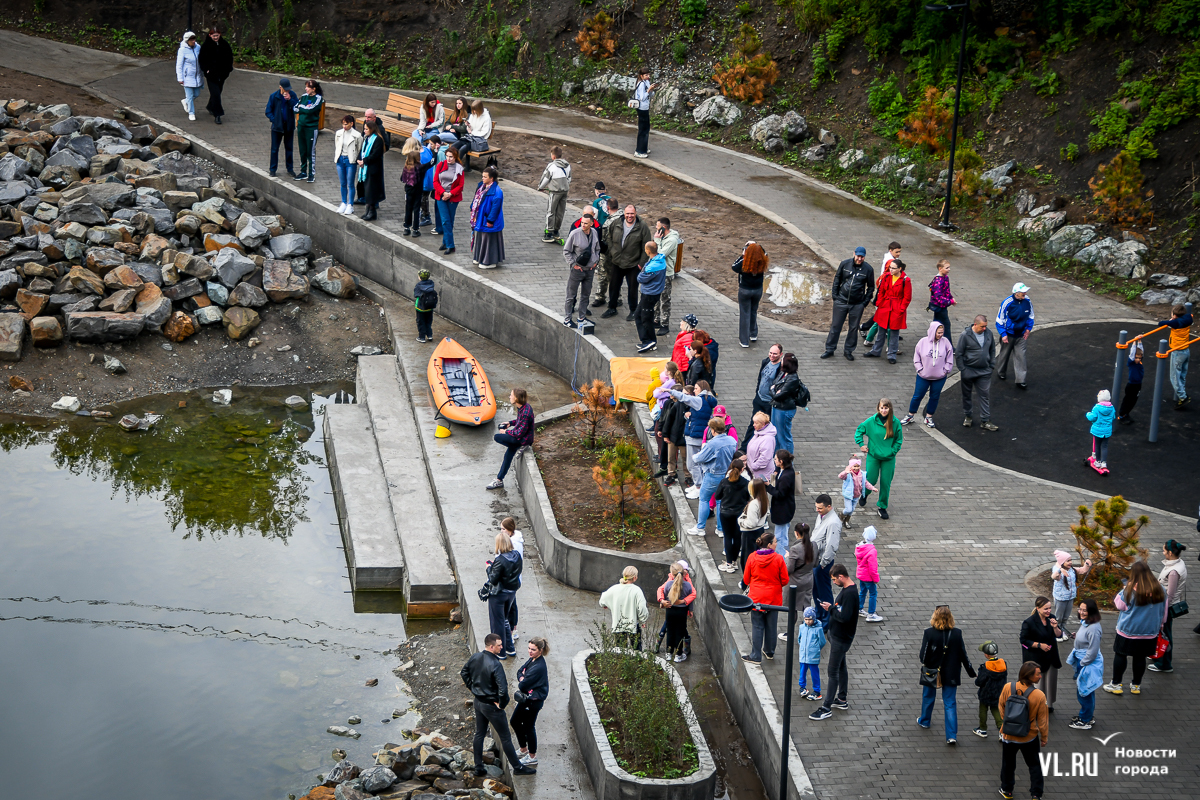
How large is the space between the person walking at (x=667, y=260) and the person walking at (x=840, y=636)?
25.4ft

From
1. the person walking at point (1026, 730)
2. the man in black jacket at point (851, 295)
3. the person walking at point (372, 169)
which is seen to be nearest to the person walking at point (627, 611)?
the person walking at point (1026, 730)

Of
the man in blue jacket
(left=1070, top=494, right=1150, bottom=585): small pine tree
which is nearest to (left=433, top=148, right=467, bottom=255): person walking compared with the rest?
the man in blue jacket

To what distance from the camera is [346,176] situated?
2280 centimetres

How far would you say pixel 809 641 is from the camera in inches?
452

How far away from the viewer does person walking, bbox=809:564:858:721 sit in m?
11.2

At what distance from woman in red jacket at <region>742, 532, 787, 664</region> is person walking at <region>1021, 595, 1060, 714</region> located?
2355 millimetres

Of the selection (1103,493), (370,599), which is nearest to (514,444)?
(370,599)

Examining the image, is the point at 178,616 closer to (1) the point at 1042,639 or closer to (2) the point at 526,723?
(2) the point at 526,723

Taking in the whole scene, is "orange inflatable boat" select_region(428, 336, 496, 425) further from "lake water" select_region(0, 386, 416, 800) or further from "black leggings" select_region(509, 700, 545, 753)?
"black leggings" select_region(509, 700, 545, 753)

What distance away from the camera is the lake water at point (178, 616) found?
1223cm

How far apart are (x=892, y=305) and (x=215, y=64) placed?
16.5 m

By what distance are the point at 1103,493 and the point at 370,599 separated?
964cm

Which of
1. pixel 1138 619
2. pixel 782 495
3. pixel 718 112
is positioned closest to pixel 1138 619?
pixel 1138 619

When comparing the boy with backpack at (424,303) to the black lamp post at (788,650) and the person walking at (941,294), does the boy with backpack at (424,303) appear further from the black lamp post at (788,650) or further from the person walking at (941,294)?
the black lamp post at (788,650)
